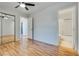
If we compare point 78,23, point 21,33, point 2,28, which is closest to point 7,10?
point 2,28

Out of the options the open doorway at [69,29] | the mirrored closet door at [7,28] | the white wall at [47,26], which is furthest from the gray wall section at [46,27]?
the mirrored closet door at [7,28]

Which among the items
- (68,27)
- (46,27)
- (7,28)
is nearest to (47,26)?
(46,27)

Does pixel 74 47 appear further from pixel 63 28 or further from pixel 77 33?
pixel 63 28

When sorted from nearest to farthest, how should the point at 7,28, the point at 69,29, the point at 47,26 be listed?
the point at 69,29, the point at 7,28, the point at 47,26

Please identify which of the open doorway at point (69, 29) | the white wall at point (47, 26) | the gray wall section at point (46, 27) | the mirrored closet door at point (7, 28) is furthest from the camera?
the gray wall section at point (46, 27)

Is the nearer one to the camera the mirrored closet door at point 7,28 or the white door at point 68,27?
the white door at point 68,27

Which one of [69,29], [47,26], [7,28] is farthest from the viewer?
[47,26]

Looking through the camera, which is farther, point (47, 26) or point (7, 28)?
point (47, 26)

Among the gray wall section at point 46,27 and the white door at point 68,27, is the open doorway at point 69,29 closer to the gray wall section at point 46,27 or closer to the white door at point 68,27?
the white door at point 68,27

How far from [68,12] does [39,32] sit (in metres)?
2.30

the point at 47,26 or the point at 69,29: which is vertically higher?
the point at 47,26

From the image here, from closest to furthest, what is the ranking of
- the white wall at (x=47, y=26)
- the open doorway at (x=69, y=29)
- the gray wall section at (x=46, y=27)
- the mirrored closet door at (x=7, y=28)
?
the open doorway at (x=69, y=29), the mirrored closet door at (x=7, y=28), the white wall at (x=47, y=26), the gray wall section at (x=46, y=27)

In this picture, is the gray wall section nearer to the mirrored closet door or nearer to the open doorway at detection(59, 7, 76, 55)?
the open doorway at detection(59, 7, 76, 55)

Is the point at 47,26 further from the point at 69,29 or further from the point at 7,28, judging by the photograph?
the point at 7,28
